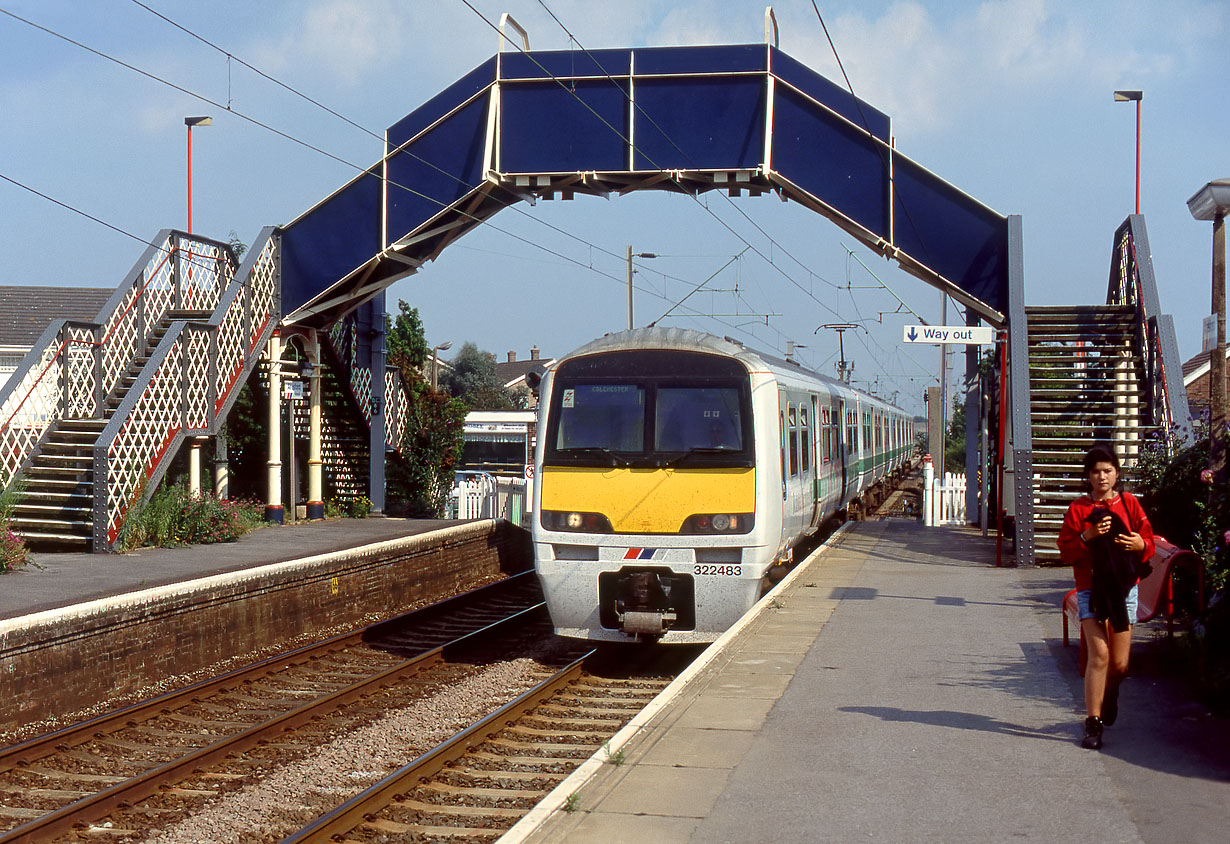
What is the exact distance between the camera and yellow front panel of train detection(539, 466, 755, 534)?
1126 cm

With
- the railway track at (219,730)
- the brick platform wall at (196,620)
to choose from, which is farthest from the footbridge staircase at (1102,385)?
the brick platform wall at (196,620)

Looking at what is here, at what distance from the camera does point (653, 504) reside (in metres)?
11.3

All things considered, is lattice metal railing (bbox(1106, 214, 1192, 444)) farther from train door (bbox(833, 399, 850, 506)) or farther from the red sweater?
the red sweater

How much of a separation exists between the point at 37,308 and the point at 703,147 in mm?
23947

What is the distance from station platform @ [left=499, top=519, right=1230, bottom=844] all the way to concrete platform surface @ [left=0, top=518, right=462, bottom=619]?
572 cm

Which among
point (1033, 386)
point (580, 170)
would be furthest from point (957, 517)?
point (580, 170)

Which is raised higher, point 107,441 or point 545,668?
point 107,441

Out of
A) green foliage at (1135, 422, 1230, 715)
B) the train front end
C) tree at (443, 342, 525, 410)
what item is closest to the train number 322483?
the train front end

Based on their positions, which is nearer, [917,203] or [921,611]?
[921,611]

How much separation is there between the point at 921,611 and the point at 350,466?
14.1 metres

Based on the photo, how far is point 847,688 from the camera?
8.31 m

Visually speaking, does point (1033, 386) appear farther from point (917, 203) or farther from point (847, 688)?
point (847, 688)

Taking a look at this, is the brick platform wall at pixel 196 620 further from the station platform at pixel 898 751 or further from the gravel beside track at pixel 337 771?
the station platform at pixel 898 751

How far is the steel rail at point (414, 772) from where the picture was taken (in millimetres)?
6684
